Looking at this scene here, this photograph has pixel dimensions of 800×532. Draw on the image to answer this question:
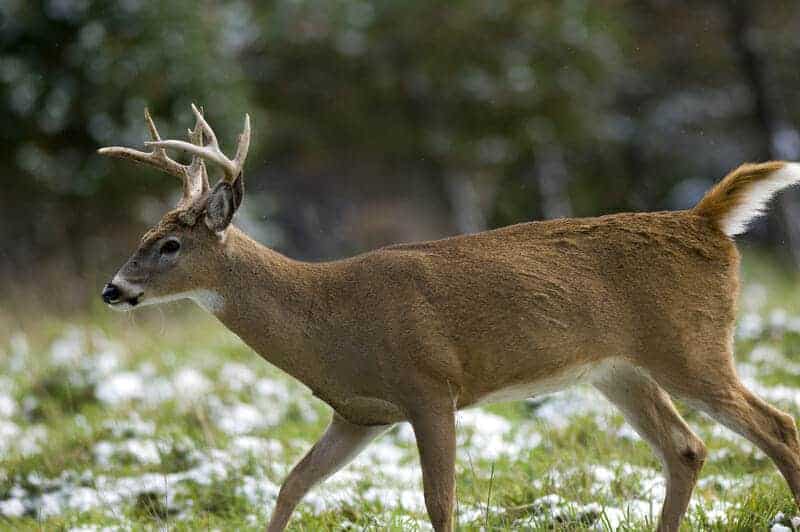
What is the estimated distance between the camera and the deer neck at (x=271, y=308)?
4188 mm

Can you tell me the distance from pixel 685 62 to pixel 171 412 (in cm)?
1354

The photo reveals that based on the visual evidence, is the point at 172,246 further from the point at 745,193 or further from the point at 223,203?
the point at 745,193

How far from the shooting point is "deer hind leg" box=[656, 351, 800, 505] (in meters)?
4.20

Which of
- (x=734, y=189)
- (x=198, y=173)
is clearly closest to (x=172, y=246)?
(x=198, y=173)

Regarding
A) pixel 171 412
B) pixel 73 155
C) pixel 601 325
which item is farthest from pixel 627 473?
pixel 73 155

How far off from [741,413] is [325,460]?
1536 mm

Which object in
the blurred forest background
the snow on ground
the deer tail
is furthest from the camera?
the blurred forest background

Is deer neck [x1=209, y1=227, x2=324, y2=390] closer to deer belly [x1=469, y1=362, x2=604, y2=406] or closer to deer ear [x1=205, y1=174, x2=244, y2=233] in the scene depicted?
deer ear [x1=205, y1=174, x2=244, y2=233]

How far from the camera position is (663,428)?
449 cm

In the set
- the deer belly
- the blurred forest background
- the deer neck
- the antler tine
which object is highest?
the blurred forest background

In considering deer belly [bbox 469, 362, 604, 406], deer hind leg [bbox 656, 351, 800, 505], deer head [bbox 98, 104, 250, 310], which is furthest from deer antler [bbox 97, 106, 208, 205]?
deer hind leg [bbox 656, 351, 800, 505]

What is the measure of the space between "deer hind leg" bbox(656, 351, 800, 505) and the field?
0.20 meters

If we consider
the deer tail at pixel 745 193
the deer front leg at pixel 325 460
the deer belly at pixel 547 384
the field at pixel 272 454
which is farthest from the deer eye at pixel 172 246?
the deer tail at pixel 745 193

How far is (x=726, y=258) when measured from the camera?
4.43 metres
